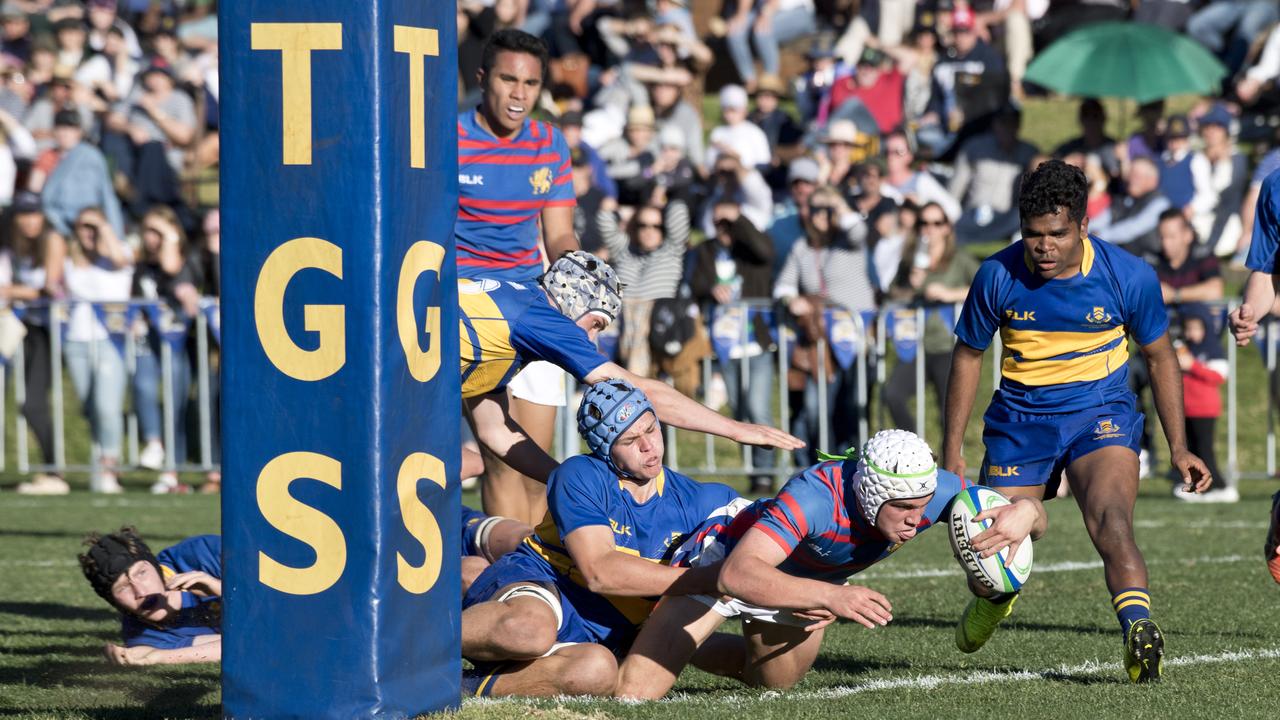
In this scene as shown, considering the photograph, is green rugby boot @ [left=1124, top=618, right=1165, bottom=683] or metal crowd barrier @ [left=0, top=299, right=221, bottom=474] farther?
metal crowd barrier @ [left=0, top=299, right=221, bottom=474]

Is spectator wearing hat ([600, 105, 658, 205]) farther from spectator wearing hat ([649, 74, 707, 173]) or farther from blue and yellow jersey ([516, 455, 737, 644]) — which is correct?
blue and yellow jersey ([516, 455, 737, 644])

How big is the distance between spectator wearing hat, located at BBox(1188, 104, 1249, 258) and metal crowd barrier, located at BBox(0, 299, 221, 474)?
9.00 metres

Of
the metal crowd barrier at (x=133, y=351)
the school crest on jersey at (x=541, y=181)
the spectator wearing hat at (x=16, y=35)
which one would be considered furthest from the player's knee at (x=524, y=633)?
the spectator wearing hat at (x=16, y=35)

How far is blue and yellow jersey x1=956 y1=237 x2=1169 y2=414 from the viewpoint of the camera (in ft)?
24.2

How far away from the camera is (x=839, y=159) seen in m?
17.5

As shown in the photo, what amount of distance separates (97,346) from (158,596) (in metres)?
8.12

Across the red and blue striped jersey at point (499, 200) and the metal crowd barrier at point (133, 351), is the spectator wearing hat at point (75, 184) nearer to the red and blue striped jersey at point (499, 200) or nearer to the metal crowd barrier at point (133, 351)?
the metal crowd barrier at point (133, 351)

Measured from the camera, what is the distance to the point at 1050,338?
24.6ft

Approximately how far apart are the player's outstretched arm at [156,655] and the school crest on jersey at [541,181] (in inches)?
104

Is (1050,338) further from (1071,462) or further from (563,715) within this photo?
(563,715)

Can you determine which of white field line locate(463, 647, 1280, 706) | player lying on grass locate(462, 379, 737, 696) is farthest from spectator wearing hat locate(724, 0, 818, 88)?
player lying on grass locate(462, 379, 737, 696)

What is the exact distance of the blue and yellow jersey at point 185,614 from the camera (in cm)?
792

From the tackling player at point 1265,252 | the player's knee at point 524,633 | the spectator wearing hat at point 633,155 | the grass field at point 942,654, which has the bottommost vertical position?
the grass field at point 942,654

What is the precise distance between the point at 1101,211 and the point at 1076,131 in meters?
6.59
